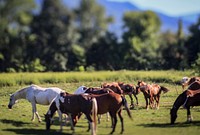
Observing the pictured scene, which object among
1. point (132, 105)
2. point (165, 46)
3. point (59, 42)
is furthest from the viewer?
point (165, 46)

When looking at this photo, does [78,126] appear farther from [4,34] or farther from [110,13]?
[110,13]

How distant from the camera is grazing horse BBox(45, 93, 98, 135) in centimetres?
1656

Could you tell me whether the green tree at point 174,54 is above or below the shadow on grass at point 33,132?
above

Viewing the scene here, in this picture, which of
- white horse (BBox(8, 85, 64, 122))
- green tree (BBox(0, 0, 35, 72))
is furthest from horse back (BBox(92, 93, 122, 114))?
green tree (BBox(0, 0, 35, 72))

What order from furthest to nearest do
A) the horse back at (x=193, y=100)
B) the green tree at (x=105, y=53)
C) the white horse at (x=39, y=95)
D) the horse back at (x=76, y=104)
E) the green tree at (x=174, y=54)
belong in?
the green tree at (x=105, y=53) < the green tree at (x=174, y=54) < the white horse at (x=39, y=95) < the horse back at (x=193, y=100) < the horse back at (x=76, y=104)

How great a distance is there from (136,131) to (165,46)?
47.7 m

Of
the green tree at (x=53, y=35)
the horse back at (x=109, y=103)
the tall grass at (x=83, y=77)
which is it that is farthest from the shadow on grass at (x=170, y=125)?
the green tree at (x=53, y=35)

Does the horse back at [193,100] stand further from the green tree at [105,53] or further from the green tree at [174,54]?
the green tree at [105,53]

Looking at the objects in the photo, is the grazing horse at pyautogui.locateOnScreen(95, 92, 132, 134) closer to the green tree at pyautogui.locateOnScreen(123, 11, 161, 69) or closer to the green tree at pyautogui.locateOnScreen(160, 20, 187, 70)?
the green tree at pyautogui.locateOnScreen(123, 11, 161, 69)

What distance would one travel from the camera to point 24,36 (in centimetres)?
5191

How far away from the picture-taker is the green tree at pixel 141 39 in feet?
184

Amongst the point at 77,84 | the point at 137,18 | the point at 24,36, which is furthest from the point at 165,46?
the point at 77,84

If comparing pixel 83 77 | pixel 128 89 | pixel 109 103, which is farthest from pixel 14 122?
pixel 83 77

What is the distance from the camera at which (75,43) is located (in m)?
56.5
